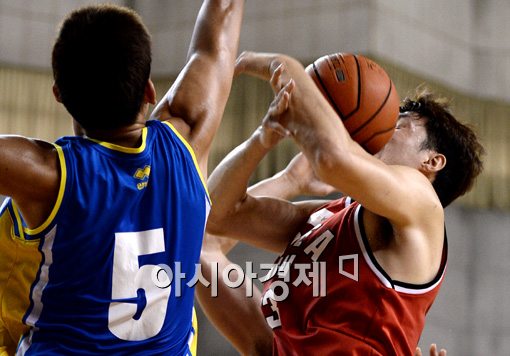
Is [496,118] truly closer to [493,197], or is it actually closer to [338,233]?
[493,197]

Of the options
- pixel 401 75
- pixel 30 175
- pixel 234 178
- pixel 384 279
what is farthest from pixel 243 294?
pixel 401 75

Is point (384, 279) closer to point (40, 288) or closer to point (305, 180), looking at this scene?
point (305, 180)

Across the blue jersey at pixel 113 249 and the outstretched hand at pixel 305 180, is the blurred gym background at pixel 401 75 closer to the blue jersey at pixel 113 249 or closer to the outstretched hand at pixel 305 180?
the outstretched hand at pixel 305 180

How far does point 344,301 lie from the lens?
11.3ft

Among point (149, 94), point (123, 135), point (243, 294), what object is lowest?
point (243, 294)

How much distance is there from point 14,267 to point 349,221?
1.62m

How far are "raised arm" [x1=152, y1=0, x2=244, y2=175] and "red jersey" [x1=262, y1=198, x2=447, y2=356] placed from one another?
3.36 feet

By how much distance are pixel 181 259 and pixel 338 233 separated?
1.22m

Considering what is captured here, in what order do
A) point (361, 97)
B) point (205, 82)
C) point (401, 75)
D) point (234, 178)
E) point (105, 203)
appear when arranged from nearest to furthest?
point (105, 203) → point (205, 82) → point (361, 97) → point (234, 178) → point (401, 75)

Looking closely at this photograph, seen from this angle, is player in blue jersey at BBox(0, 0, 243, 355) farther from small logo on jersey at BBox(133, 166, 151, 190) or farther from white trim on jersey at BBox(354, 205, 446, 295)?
white trim on jersey at BBox(354, 205, 446, 295)

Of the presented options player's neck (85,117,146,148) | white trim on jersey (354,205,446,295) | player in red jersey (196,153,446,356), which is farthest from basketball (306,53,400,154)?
player in red jersey (196,153,446,356)

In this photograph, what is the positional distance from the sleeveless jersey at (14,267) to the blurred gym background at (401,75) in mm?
6822

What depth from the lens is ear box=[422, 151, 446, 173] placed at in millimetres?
3799

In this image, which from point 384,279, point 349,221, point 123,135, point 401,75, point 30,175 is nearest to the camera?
point 30,175
